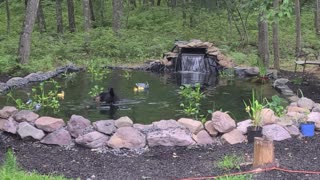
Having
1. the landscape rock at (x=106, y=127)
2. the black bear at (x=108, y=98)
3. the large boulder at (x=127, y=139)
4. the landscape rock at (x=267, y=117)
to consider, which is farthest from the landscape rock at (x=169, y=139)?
the black bear at (x=108, y=98)

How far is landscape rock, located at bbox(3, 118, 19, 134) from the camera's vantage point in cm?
632

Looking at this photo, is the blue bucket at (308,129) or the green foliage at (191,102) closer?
the blue bucket at (308,129)

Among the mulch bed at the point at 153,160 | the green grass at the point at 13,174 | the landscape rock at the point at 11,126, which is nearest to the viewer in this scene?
the green grass at the point at 13,174

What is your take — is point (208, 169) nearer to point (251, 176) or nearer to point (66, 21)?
point (251, 176)

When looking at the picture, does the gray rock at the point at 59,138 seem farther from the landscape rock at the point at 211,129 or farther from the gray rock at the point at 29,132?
the landscape rock at the point at 211,129

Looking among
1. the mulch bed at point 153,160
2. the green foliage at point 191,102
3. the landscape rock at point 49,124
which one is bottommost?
the mulch bed at point 153,160

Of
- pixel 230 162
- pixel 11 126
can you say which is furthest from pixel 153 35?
pixel 230 162

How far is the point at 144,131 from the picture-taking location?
19.8ft

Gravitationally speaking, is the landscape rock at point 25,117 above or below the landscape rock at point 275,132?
above

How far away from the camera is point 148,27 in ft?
79.4

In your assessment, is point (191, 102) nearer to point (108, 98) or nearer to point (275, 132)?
point (108, 98)

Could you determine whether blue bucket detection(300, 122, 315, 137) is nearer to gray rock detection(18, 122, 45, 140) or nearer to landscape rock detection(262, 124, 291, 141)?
landscape rock detection(262, 124, 291, 141)

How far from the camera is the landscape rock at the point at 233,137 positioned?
591cm

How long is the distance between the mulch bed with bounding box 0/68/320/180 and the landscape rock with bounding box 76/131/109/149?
8 cm
